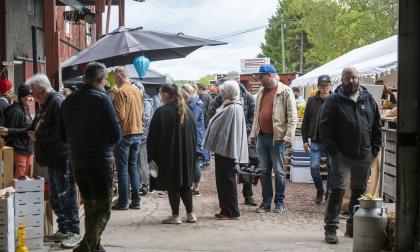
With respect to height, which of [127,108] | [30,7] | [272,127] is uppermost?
[30,7]

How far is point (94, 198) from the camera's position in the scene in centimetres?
674

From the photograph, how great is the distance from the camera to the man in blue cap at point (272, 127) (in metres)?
9.99

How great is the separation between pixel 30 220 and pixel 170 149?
231 cm

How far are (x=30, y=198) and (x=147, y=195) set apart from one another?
499 centimetres

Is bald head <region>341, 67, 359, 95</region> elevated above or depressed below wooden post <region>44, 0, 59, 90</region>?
below

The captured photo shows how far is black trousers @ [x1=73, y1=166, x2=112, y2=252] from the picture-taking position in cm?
669

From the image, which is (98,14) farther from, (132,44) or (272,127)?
(272,127)

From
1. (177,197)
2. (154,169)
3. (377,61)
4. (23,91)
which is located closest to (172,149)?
(154,169)

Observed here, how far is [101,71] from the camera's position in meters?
6.94

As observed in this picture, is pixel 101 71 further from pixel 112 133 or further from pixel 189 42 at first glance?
pixel 189 42

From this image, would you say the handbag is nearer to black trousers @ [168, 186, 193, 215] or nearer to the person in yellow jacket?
black trousers @ [168, 186, 193, 215]

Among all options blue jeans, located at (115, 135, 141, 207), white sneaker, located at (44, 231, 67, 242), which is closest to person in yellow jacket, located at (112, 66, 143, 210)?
blue jeans, located at (115, 135, 141, 207)

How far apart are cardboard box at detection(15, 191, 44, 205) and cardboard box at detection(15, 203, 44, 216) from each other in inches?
1.4

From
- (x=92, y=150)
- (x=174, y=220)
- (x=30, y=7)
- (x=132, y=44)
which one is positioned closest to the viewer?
(x=92, y=150)
